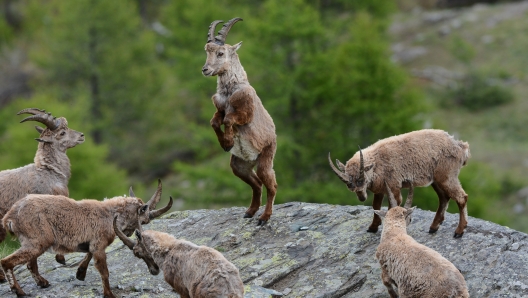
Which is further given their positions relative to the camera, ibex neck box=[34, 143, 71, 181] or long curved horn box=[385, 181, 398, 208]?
ibex neck box=[34, 143, 71, 181]

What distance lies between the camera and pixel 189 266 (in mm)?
9195

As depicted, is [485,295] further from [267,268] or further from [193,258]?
[193,258]

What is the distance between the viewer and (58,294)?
1024 centimetres

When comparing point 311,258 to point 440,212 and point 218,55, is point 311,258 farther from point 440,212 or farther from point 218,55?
point 218,55

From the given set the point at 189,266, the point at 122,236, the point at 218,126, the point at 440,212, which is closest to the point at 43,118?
the point at 218,126

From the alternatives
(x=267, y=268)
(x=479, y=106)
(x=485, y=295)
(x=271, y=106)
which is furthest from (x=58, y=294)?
(x=479, y=106)

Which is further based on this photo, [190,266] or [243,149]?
[243,149]

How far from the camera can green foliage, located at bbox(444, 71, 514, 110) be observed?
1393 inches

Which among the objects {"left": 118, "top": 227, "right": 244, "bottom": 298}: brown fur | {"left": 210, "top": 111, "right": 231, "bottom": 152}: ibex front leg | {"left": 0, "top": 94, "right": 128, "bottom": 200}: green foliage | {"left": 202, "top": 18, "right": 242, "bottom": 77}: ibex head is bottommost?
{"left": 0, "top": 94, "right": 128, "bottom": 200}: green foliage

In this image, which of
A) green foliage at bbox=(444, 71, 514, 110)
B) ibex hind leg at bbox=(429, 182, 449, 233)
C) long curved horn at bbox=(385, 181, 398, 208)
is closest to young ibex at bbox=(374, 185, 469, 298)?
long curved horn at bbox=(385, 181, 398, 208)

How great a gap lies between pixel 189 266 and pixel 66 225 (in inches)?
79.1

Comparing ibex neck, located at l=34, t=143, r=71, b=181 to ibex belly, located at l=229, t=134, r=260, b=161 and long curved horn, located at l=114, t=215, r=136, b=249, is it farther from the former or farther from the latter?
ibex belly, located at l=229, t=134, r=260, b=161

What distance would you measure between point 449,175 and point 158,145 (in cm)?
2967

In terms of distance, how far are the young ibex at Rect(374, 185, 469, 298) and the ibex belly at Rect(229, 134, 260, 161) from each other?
9.45 feet
